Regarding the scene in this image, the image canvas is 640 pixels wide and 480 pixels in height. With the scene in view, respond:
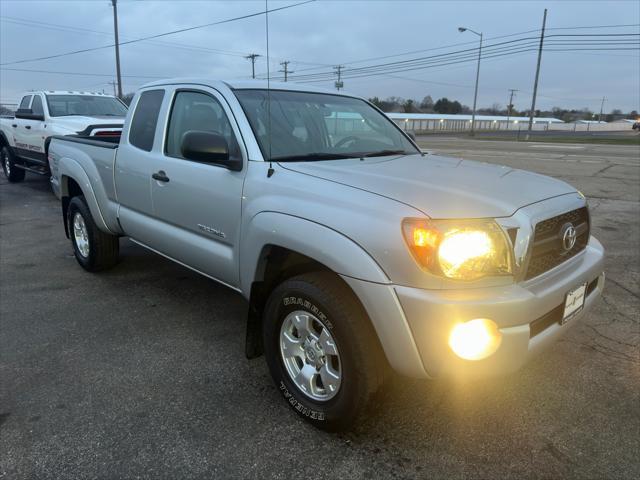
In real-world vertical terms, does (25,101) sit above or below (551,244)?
above

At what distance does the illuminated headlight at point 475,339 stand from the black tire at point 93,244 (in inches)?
149

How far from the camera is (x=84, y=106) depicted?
9.84 metres

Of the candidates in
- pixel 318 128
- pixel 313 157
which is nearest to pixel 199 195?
pixel 313 157

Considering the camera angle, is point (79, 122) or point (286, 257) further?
point (79, 122)

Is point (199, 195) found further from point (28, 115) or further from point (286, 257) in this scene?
point (28, 115)

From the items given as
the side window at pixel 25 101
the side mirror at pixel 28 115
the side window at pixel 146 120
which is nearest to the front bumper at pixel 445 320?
the side window at pixel 146 120

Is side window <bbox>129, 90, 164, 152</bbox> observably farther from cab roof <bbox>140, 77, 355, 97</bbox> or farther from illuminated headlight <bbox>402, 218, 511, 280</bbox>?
illuminated headlight <bbox>402, 218, 511, 280</bbox>

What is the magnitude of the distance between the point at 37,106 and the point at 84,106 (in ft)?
3.01

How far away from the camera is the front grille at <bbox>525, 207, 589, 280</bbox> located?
233 cm

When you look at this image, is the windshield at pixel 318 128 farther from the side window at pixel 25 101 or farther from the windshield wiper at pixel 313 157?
the side window at pixel 25 101

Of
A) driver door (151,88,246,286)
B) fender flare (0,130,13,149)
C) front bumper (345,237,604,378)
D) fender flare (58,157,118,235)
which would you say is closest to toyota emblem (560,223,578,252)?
front bumper (345,237,604,378)

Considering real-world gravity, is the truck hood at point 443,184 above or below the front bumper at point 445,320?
above

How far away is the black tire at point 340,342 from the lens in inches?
89.2

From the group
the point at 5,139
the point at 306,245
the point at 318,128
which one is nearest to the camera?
the point at 306,245
